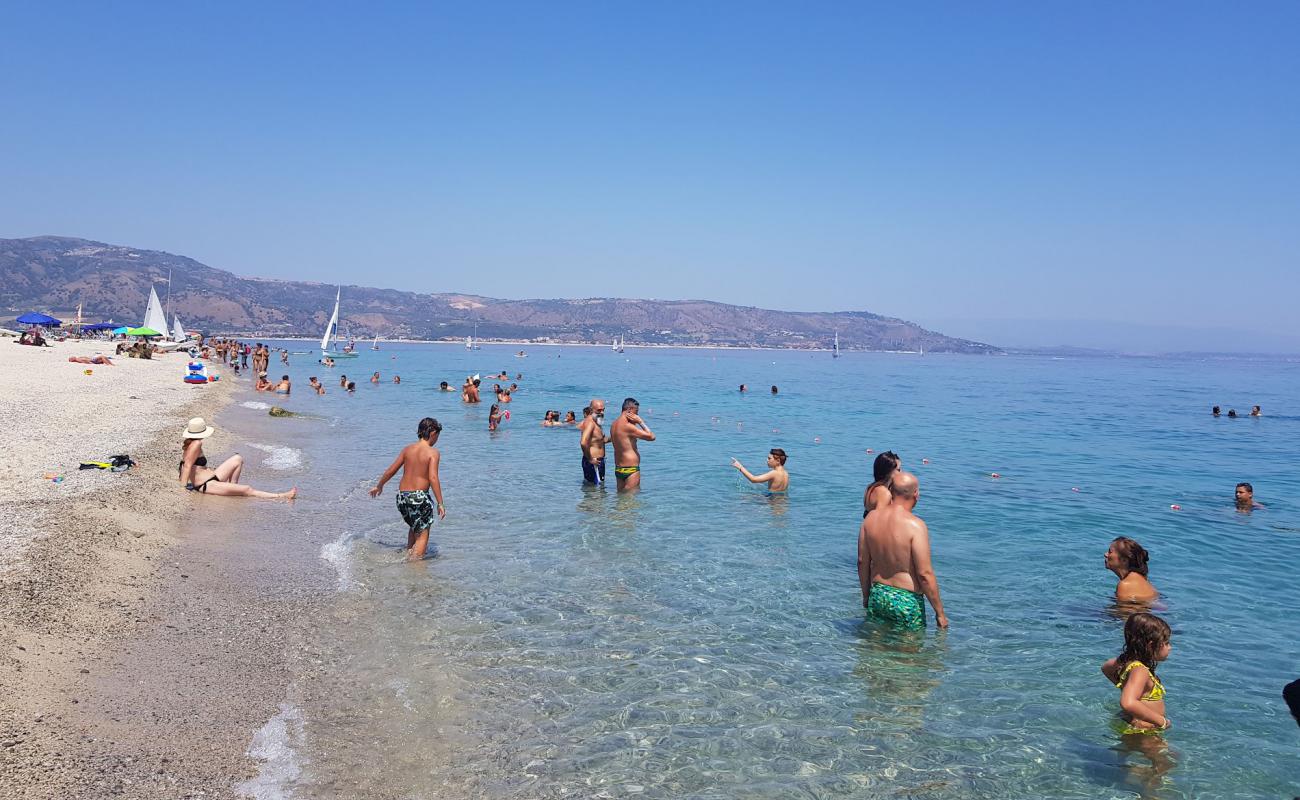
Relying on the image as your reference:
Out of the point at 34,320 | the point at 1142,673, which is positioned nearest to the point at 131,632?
the point at 1142,673

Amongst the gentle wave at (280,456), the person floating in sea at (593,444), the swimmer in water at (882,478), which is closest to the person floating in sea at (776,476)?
the person floating in sea at (593,444)

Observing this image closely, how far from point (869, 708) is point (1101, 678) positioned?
2.40 meters

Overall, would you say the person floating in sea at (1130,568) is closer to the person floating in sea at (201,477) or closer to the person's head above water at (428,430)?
the person's head above water at (428,430)

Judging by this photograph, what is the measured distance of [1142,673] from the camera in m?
5.79

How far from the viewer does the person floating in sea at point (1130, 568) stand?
866 cm

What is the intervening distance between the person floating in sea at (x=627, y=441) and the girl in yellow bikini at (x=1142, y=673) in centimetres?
897

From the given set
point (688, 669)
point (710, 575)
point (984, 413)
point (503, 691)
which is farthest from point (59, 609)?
point (984, 413)

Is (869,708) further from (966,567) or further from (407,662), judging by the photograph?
(966,567)

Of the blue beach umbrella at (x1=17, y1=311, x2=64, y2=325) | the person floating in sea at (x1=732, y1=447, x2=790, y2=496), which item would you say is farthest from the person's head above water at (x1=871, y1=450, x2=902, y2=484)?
the blue beach umbrella at (x1=17, y1=311, x2=64, y2=325)

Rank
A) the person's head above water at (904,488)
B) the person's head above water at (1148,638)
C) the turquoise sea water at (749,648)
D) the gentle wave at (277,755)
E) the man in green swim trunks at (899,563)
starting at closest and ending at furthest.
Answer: the gentle wave at (277,755) → the turquoise sea water at (749,648) → the person's head above water at (1148,638) → the man in green swim trunks at (899,563) → the person's head above water at (904,488)

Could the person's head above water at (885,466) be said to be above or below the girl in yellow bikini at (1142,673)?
above

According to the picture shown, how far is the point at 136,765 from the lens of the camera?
4.93 metres

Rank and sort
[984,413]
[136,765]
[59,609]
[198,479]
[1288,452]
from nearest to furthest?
1. [136,765]
2. [59,609]
3. [198,479]
4. [1288,452]
5. [984,413]

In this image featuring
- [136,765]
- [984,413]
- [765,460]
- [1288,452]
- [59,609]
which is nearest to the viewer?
[136,765]
